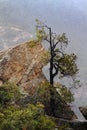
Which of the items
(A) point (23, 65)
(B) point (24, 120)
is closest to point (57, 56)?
(A) point (23, 65)

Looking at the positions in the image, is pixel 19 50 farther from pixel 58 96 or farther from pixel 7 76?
pixel 58 96

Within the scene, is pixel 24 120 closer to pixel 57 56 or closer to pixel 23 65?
pixel 57 56

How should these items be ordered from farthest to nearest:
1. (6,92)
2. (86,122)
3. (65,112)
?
(65,112)
(86,122)
(6,92)

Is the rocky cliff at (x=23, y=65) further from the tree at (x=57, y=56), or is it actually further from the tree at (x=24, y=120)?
the tree at (x=24, y=120)

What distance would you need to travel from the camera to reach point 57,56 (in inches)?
1917

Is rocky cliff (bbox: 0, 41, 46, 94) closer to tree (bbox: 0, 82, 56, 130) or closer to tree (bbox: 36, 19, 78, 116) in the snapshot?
tree (bbox: 36, 19, 78, 116)

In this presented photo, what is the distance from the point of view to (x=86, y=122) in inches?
1860

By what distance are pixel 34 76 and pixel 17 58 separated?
3867 mm

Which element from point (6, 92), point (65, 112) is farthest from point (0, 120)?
point (65, 112)

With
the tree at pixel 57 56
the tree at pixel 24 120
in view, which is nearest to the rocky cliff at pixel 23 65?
the tree at pixel 57 56

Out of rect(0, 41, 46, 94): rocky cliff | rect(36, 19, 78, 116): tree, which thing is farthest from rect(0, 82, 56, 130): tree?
rect(0, 41, 46, 94): rocky cliff

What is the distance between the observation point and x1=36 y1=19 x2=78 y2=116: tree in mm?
47656

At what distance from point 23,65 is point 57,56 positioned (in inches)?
378

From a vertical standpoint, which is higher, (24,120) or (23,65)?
(24,120)
